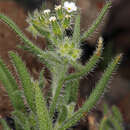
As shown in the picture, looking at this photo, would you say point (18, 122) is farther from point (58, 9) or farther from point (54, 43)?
point (58, 9)

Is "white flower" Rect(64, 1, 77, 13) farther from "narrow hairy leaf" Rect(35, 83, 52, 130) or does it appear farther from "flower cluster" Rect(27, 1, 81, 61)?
"narrow hairy leaf" Rect(35, 83, 52, 130)


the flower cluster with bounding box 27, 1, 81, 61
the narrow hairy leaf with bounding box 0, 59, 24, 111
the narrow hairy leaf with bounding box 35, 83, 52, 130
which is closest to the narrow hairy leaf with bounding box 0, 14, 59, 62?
the flower cluster with bounding box 27, 1, 81, 61

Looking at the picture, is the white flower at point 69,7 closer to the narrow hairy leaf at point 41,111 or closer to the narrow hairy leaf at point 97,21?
the narrow hairy leaf at point 97,21

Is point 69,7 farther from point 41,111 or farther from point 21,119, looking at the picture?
point 21,119

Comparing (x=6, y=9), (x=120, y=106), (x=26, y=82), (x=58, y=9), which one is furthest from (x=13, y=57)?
(x=120, y=106)

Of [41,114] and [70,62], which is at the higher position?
[70,62]

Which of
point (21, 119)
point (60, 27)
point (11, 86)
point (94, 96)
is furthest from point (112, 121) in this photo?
point (60, 27)
